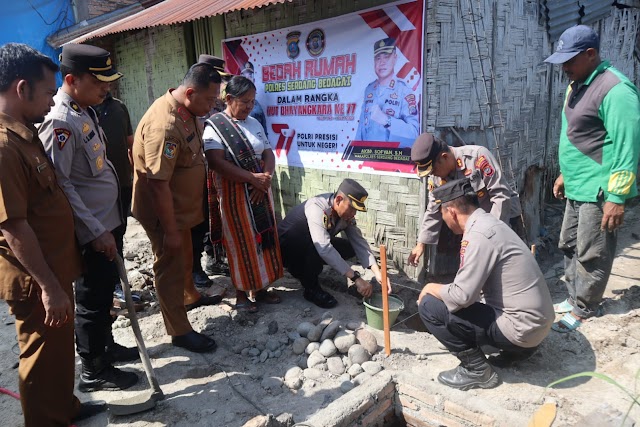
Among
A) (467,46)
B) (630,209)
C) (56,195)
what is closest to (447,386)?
(56,195)

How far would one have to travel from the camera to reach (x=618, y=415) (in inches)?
90.0

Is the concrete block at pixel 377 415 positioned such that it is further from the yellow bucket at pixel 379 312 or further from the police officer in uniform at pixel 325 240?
the police officer in uniform at pixel 325 240

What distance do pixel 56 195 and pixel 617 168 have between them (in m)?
3.42

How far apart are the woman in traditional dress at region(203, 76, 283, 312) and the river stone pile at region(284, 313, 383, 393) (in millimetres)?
675

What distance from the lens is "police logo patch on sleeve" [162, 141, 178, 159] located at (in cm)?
284

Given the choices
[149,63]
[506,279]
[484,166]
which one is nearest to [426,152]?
[484,166]

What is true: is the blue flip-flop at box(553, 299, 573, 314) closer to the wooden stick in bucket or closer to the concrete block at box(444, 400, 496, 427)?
the wooden stick in bucket

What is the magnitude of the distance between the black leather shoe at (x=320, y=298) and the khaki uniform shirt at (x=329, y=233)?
0.40 meters

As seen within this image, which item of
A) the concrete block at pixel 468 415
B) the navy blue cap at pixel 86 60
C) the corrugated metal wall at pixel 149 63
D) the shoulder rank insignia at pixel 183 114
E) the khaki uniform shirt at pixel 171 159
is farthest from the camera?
the corrugated metal wall at pixel 149 63

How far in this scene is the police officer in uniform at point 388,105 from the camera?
12.5 ft

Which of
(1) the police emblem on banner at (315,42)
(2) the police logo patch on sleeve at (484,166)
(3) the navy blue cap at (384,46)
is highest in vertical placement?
(1) the police emblem on banner at (315,42)

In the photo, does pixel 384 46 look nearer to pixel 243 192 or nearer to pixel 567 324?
pixel 243 192

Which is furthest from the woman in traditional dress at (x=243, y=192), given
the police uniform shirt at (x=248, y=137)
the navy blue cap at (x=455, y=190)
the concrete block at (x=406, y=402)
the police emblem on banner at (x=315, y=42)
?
the concrete block at (x=406, y=402)

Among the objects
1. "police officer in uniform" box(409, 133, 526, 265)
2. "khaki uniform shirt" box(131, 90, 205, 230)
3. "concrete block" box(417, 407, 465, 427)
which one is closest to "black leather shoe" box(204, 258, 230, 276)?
"khaki uniform shirt" box(131, 90, 205, 230)
